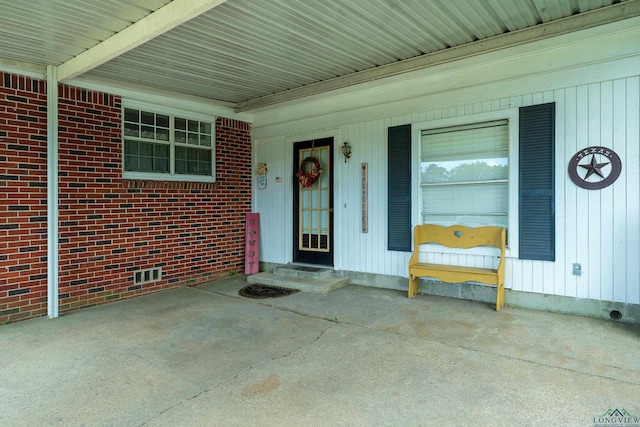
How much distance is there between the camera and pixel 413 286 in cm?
509

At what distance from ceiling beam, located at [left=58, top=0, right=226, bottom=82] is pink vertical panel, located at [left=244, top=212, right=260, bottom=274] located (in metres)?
3.48

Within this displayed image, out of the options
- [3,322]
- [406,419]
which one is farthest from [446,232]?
[3,322]

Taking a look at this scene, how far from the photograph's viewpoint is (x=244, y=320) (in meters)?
4.22

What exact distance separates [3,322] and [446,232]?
531cm

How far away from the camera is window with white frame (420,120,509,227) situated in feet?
15.4

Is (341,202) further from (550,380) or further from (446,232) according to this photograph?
(550,380)

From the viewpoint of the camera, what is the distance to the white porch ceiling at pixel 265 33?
3336 mm

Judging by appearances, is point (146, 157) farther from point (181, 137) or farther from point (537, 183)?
point (537, 183)

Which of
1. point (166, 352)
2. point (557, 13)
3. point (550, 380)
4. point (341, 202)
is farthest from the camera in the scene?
point (341, 202)

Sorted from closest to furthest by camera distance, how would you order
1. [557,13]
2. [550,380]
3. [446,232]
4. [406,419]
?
[406,419]
[550,380]
[557,13]
[446,232]

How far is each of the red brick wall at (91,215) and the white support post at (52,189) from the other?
0.38 feet

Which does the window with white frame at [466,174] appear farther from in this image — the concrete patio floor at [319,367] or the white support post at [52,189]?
the white support post at [52,189]

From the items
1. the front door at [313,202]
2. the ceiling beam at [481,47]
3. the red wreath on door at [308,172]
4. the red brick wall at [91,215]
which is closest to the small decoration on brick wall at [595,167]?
the ceiling beam at [481,47]

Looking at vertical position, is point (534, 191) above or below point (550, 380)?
above
